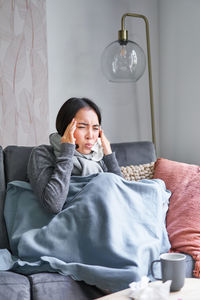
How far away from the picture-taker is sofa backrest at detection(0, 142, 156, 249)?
6.32 ft

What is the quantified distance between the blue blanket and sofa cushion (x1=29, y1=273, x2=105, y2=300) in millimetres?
34

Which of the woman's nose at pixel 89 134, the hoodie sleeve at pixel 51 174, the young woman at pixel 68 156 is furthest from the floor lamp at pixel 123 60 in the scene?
the hoodie sleeve at pixel 51 174

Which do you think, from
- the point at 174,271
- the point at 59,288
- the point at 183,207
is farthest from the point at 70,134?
the point at 174,271

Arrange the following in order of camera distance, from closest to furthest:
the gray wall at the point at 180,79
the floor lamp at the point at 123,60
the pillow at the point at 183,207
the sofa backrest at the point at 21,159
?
the pillow at the point at 183,207
the sofa backrest at the point at 21,159
the floor lamp at the point at 123,60
the gray wall at the point at 180,79

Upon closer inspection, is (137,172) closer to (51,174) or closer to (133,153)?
(133,153)

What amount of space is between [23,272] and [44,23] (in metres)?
1.78

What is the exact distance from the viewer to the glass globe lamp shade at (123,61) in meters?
2.66

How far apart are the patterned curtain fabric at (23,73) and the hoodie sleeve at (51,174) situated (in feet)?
2.69

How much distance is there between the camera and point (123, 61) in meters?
2.66

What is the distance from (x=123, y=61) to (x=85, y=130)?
2.72 feet

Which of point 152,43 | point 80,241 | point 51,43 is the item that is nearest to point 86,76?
point 51,43

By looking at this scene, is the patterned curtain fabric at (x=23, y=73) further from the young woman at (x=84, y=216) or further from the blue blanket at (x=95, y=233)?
the blue blanket at (x=95, y=233)

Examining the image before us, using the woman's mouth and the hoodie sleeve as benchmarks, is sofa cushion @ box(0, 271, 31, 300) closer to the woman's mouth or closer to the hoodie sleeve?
the hoodie sleeve

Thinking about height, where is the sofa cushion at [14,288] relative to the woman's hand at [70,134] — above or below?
below
